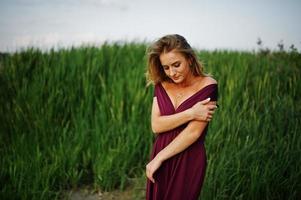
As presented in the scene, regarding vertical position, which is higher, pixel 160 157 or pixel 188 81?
pixel 188 81

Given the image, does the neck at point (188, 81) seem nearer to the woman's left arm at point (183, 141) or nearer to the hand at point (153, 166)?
the woman's left arm at point (183, 141)

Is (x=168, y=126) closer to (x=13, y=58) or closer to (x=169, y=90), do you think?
(x=169, y=90)

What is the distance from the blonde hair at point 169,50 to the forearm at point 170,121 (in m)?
0.18

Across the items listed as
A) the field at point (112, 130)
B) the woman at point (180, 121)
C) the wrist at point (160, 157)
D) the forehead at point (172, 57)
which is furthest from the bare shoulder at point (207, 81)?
the field at point (112, 130)

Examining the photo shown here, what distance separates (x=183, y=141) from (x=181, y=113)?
0.35 ft

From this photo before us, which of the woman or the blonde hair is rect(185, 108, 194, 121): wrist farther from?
the blonde hair

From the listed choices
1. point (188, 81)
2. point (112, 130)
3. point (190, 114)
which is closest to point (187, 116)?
point (190, 114)

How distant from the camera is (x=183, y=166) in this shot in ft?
5.21

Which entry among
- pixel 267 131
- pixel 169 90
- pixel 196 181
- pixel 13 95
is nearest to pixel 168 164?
pixel 196 181

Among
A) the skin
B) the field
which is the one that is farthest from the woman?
the field

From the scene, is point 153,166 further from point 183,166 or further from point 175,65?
point 175,65

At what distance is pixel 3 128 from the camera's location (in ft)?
12.3

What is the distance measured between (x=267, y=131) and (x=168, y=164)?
2008mm

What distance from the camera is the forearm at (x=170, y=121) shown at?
155 centimetres
